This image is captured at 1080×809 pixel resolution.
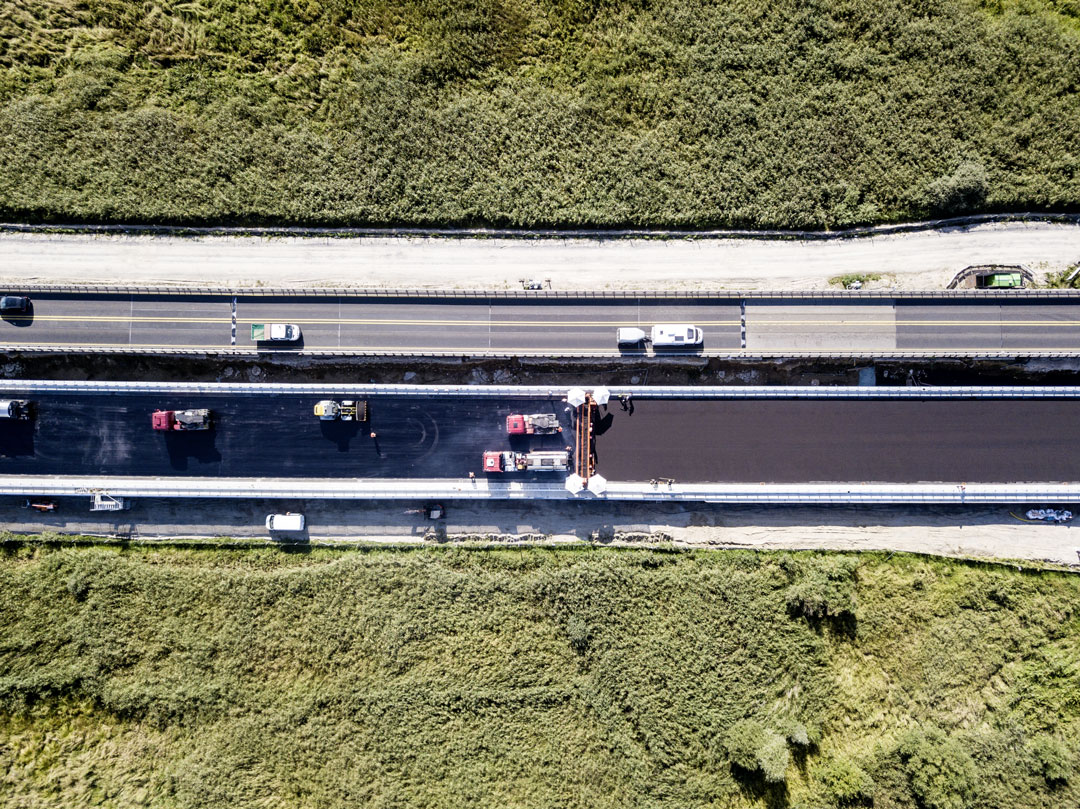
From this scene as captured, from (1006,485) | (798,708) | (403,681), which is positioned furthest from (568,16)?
(798,708)

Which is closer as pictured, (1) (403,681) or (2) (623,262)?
(1) (403,681)

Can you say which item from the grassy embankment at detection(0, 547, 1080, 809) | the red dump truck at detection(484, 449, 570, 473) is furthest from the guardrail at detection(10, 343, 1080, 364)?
the grassy embankment at detection(0, 547, 1080, 809)

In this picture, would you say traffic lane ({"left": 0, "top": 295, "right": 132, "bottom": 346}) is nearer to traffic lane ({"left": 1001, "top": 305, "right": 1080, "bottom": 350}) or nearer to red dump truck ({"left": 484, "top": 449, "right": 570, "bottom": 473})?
red dump truck ({"left": 484, "top": 449, "right": 570, "bottom": 473})

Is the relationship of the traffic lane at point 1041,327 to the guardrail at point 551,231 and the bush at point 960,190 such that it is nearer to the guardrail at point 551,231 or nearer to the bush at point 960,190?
the guardrail at point 551,231

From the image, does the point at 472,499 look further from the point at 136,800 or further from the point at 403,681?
the point at 136,800

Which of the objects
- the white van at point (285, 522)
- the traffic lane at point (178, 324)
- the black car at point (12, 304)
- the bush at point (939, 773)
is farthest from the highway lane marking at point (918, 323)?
the black car at point (12, 304)

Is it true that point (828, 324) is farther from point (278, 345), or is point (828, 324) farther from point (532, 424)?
point (278, 345)
